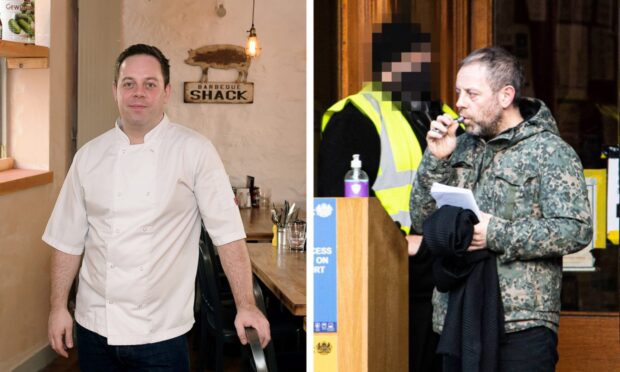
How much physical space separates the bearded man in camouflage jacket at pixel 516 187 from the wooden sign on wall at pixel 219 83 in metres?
2.03

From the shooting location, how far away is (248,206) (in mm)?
5973

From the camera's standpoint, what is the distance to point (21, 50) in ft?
13.3

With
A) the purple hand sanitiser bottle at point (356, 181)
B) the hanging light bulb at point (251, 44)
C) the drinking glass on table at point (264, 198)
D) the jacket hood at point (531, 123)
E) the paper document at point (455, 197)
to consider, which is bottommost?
the drinking glass on table at point (264, 198)

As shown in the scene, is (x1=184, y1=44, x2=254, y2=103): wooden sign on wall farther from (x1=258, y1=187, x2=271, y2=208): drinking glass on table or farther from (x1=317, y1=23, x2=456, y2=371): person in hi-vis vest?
(x1=317, y1=23, x2=456, y2=371): person in hi-vis vest

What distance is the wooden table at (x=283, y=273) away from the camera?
3.56 meters

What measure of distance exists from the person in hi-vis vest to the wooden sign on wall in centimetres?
187

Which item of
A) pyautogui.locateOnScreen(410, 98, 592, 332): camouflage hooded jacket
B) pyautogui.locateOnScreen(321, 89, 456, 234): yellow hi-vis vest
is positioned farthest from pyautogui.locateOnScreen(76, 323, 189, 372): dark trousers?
pyautogui.locateOnScreen(410, 98, 592, 332): camouflage hooded jacket

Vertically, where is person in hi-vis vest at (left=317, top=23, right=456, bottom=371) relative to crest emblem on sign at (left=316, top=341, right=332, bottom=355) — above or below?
above

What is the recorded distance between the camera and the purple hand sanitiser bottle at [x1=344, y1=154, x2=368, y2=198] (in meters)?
2.46

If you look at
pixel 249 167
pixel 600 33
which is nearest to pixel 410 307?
pixel 600 33

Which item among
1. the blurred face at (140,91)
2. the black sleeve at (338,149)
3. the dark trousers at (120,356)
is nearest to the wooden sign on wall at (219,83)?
the blurred face at (140,91)

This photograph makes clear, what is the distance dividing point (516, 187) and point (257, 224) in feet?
11.0

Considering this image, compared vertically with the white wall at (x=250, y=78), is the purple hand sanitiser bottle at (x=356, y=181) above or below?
below

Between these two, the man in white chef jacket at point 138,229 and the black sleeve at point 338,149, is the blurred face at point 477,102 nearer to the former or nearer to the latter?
the black sleeve at point 338,149
